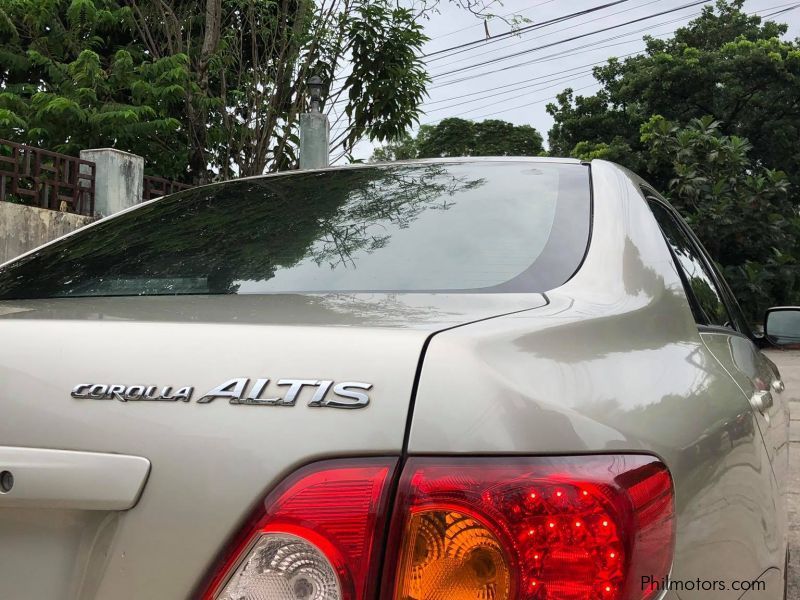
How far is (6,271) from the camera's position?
6.21ft

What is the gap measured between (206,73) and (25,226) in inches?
135

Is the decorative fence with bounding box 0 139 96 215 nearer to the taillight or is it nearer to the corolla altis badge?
the corolla altis badge

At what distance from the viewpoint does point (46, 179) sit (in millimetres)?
7930

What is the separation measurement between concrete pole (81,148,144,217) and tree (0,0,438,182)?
1.64 feet

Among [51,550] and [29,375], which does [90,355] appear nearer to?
[29,375]

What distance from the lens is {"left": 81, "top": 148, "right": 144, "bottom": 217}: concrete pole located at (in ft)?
27.4

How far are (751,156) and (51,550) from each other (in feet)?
78.5

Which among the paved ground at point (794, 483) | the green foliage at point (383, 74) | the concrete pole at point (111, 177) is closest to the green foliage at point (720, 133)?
the paved ground at point (794, 483)

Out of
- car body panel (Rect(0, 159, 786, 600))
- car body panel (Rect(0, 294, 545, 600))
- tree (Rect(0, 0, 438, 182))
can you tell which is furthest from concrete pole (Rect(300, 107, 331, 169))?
car body panel (Rect(0, 294, 545, 600))

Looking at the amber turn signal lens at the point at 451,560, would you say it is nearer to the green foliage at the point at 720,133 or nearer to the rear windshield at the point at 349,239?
the rear windshield at the point at 349,239

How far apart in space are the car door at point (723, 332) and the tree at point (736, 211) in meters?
13.9

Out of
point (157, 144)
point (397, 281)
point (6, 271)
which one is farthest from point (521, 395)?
point (157, 144)

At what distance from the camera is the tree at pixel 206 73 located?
9.00 metres

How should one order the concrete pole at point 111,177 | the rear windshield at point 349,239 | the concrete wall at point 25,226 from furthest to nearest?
the concrete pole at point 111,177
the concrete wall at point 25,226
the rear windshield at point 349,239
